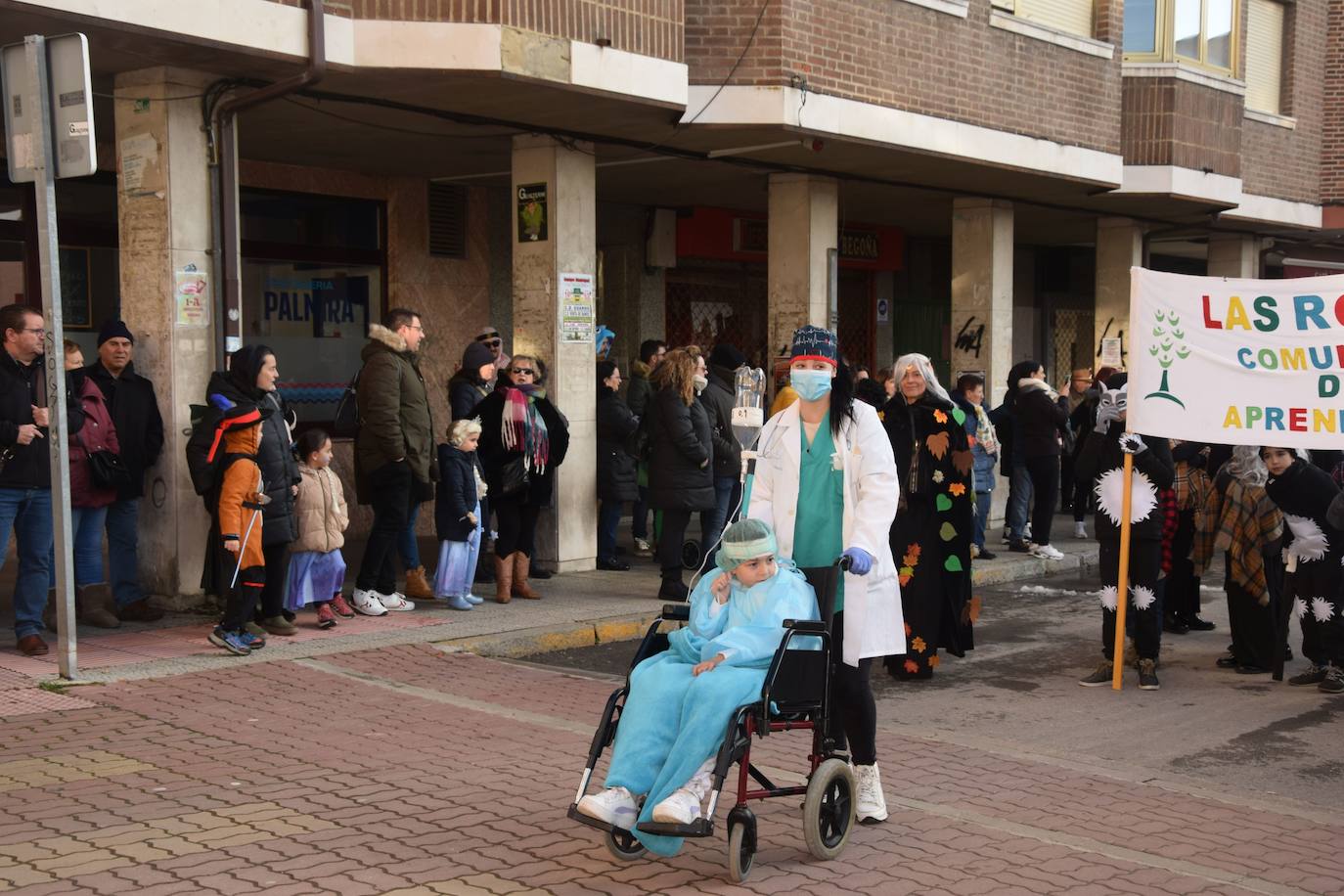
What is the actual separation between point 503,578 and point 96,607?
2.80m

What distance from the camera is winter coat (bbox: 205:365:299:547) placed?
29.3ft

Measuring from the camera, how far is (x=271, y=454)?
8.99 meters

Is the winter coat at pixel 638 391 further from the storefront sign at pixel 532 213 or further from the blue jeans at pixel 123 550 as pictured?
the blue jeans at pixel 123 550

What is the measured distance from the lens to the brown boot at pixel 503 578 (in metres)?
10.8

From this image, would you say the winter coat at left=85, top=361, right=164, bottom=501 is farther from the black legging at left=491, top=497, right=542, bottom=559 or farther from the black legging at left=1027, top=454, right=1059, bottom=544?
the black legging at left=1027, top=454, right=1059, bottom=544

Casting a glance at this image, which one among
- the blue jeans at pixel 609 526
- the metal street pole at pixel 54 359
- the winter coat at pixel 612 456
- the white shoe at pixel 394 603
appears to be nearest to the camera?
the metal street pole at pixel 54 359

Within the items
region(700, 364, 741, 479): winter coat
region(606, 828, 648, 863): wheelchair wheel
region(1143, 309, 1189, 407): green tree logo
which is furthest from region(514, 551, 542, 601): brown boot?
region(606, 828, 648, 863): wheelchair wheel

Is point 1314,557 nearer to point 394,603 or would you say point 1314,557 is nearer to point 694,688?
point 694,688

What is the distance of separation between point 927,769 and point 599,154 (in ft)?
26.3

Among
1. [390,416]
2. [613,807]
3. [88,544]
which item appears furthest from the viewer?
[390,416]

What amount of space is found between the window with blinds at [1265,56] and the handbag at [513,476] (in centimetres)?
1363

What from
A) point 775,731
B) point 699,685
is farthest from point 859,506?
point 699,685

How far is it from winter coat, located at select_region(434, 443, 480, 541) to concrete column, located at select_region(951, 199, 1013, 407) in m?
8.01

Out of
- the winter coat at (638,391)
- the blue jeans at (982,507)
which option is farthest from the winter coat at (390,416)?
the blue jeans at (982,507)
